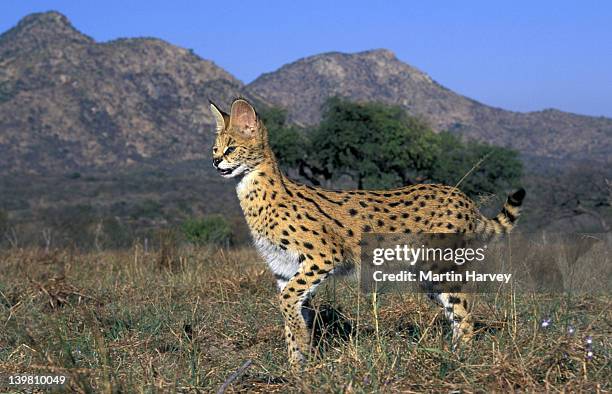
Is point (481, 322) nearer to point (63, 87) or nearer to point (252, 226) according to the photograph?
point (252, 226)

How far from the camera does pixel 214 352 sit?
6598mm

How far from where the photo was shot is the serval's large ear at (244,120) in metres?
6.88

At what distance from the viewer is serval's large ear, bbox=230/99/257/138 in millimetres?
6883

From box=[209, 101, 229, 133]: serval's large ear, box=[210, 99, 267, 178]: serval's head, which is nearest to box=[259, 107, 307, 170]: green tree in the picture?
box=[209, 101, 229, 133]: serval's large ear

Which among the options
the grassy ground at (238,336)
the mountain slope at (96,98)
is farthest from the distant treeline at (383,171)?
the mountain slope at (96,98)

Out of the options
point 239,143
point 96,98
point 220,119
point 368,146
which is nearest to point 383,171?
point 368,146

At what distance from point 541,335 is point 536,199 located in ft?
110

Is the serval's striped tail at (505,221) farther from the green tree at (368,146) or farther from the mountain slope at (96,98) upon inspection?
the mountain slope at (96,98)

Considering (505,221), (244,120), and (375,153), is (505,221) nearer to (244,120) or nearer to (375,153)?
(244,120)

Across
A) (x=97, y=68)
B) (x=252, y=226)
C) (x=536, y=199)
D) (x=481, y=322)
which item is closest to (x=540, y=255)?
(x=481, y=322)

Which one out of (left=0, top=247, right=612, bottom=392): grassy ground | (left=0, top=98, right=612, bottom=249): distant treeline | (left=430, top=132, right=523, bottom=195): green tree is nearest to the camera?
(left=0, top=247, right=612, bottom=392): grassy ground

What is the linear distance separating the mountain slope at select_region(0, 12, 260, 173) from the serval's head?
97454mm

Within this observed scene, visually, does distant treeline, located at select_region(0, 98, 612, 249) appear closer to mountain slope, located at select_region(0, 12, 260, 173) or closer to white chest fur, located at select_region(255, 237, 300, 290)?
white chest fur, located at select_region(255, 237, 300, 290)

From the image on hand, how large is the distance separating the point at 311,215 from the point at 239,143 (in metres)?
0.89
